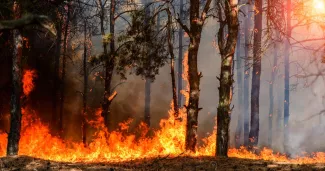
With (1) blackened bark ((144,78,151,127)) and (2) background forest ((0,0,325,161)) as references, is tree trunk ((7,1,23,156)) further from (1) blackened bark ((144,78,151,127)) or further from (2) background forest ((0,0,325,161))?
(1) blackened bark ((144,78,151,127))

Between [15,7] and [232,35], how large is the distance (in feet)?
33.1

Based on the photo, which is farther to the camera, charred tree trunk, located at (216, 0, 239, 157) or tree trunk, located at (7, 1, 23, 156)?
tree trunk, located at (7, 1, 23, 156)

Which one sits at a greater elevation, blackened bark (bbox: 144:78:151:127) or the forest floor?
blackened bark (bbox: 144:78:151:127)

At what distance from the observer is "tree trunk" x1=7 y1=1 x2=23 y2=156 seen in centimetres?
1747

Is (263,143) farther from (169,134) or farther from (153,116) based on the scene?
(169,134)

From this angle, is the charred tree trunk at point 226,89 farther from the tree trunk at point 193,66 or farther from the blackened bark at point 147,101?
the blackened bark at point 147,101

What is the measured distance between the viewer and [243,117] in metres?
41.5

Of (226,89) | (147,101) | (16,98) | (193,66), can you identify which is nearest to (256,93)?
(193,66)

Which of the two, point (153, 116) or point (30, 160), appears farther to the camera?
point (153, 116)

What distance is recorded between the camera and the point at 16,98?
17.8m

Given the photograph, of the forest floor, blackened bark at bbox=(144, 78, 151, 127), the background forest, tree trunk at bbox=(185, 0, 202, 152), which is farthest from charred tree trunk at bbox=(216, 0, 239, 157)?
blackened bark at bbox=(144, 78, 151, 127)

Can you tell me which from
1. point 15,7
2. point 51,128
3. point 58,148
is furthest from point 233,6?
point 51,128

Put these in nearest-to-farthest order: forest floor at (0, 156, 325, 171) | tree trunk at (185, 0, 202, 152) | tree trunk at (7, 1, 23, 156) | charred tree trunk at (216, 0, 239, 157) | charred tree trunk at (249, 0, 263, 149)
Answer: forest floor at (0, 156, 325, 171)
charred tree trunk at (216, 0, 239, 157)
tree trunk at (185, 0, 202, 152)
tree trunk at (7, 1, 23, 156)
charred tree trunk at (249, 0, 263, 149)

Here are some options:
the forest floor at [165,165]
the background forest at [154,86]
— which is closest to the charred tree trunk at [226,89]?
the forest floor at [165,165]
